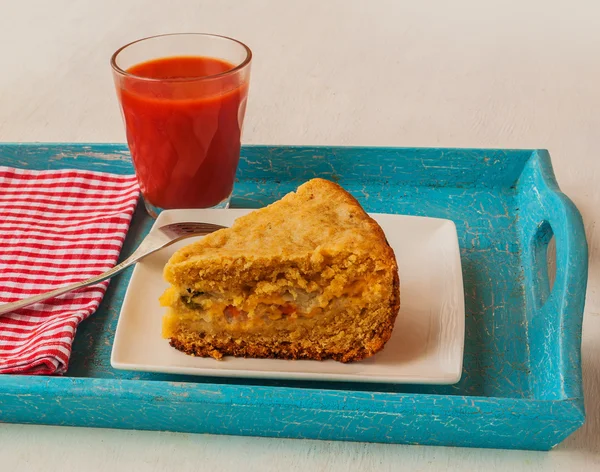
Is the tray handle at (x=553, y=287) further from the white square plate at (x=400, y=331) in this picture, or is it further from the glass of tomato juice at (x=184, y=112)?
the glass of tomato juice at (x=184, y=112)

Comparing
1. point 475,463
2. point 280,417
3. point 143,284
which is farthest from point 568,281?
point 143,284

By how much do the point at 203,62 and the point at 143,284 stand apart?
722 millimetres

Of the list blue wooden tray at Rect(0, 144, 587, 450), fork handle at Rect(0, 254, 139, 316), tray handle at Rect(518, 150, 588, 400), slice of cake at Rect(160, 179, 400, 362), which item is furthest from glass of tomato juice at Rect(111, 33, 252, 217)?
tray handle at Rect(518, 150, 588, 400)

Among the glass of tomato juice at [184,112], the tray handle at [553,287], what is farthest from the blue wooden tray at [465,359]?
the glass of tomato juice at [184,112]

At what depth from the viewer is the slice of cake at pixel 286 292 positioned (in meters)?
1.60

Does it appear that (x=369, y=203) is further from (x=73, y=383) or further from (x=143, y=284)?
(x=73, y=383)

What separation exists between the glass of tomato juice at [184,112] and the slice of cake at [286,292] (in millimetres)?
448

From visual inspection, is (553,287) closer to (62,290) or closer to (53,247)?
(62,290)

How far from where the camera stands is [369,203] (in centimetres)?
228

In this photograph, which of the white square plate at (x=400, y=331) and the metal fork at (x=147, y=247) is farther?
the metal fork at (x=147, y=247)

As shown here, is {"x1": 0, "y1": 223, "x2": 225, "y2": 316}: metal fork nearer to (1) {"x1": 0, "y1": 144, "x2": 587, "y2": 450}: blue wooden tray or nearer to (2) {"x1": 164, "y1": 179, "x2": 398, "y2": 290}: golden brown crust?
(1) {"x1": 0, "y1": 144, "x2": 587, "y2": 450}: blue wooden tray

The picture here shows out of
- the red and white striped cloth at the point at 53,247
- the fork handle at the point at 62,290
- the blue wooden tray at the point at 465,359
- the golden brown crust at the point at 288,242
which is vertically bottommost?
the red and white striped cloth at the point at 53,247

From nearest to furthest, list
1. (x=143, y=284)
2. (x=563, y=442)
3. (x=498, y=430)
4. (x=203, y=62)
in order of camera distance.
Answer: (x=498, y=430) < (x=563, y=442) < (x=143, y=284) < (x=203, y=62)

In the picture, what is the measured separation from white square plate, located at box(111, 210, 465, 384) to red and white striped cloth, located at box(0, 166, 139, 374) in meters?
0.14
